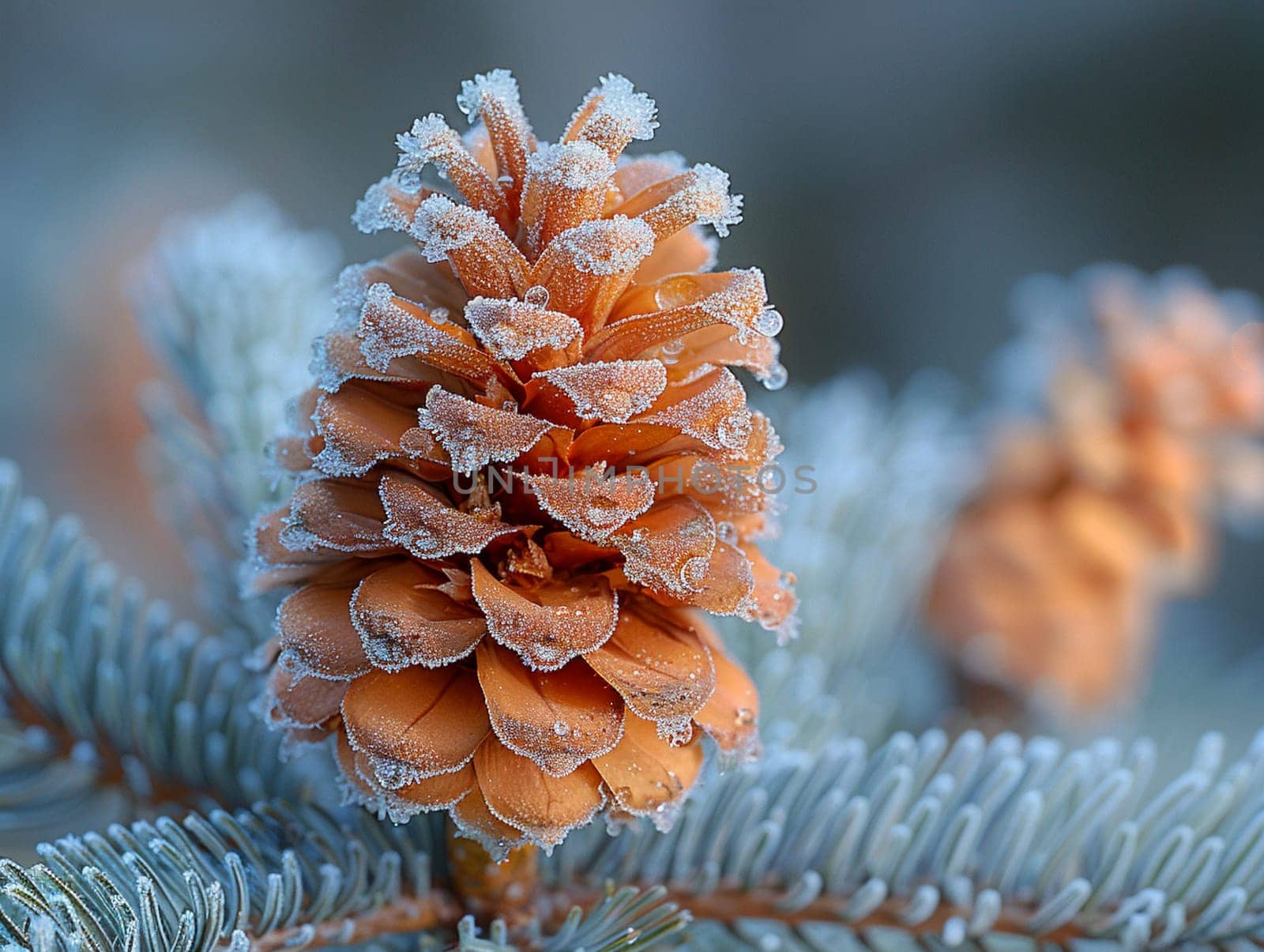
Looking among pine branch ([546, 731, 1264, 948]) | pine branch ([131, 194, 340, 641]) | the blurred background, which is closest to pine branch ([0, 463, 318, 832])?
pine branch ([131, 194, 340, 641])

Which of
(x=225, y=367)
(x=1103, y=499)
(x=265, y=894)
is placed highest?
(x=1103, y=499)

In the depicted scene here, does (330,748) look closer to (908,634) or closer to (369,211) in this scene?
(369,211)

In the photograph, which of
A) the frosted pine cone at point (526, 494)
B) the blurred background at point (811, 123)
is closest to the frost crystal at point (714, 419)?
the frosted pine cone at point (526, 494)

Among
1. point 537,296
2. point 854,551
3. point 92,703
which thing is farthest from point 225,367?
point 854,551

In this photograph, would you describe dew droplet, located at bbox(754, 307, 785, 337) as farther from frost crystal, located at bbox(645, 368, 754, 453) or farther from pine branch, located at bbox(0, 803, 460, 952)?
pine branch, located at bbox(0, 803, 460, 952)

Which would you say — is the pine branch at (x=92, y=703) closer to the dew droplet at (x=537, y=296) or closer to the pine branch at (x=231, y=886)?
the pine branch at (x=231, y=886)

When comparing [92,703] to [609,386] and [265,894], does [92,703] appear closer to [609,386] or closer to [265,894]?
[265,894]

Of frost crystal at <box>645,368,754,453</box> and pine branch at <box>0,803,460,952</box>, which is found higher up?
frost crystal at <box>645,368,754,453</box>
